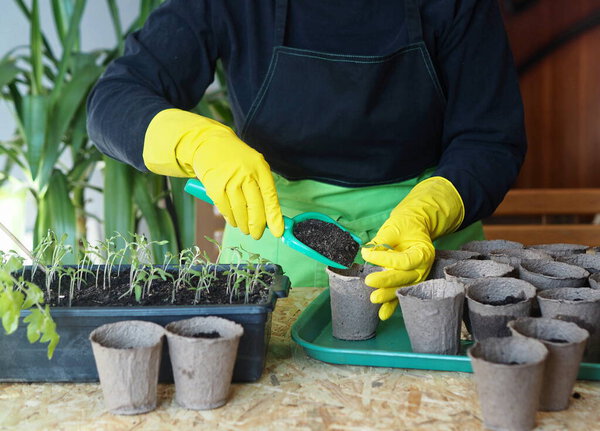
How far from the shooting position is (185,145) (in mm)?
1303

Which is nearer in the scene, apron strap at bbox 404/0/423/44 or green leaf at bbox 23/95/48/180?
apron strap at bbox 404/0/423/44

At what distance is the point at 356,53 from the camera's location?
1.58m

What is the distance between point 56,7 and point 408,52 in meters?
1.52

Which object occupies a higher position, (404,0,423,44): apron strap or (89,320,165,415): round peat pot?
(404,0,423,44): apron strap

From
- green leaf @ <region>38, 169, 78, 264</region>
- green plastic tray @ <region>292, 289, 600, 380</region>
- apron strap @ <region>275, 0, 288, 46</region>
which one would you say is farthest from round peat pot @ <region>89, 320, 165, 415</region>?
green leaf @ <region>38, 169, 78, 264</region>

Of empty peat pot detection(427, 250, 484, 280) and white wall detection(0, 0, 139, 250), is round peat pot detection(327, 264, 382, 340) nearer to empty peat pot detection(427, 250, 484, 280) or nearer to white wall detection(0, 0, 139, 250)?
empty peat pot detection(427, 250, 484, 280)

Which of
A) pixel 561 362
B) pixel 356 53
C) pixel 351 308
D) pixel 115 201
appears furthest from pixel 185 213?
pixel 561 362

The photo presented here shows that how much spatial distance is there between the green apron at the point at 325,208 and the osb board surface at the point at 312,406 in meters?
0.62

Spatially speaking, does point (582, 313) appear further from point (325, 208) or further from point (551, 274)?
point (325, 208)

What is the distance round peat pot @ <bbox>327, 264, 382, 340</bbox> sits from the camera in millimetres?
1096

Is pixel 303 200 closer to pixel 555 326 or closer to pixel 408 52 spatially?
pixel 408 52

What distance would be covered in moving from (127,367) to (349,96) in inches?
36.5

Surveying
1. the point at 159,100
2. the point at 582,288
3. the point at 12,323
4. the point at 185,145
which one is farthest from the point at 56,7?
the point at 582,288

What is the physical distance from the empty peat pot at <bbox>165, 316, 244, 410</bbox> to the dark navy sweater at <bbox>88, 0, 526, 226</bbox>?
730 mm
